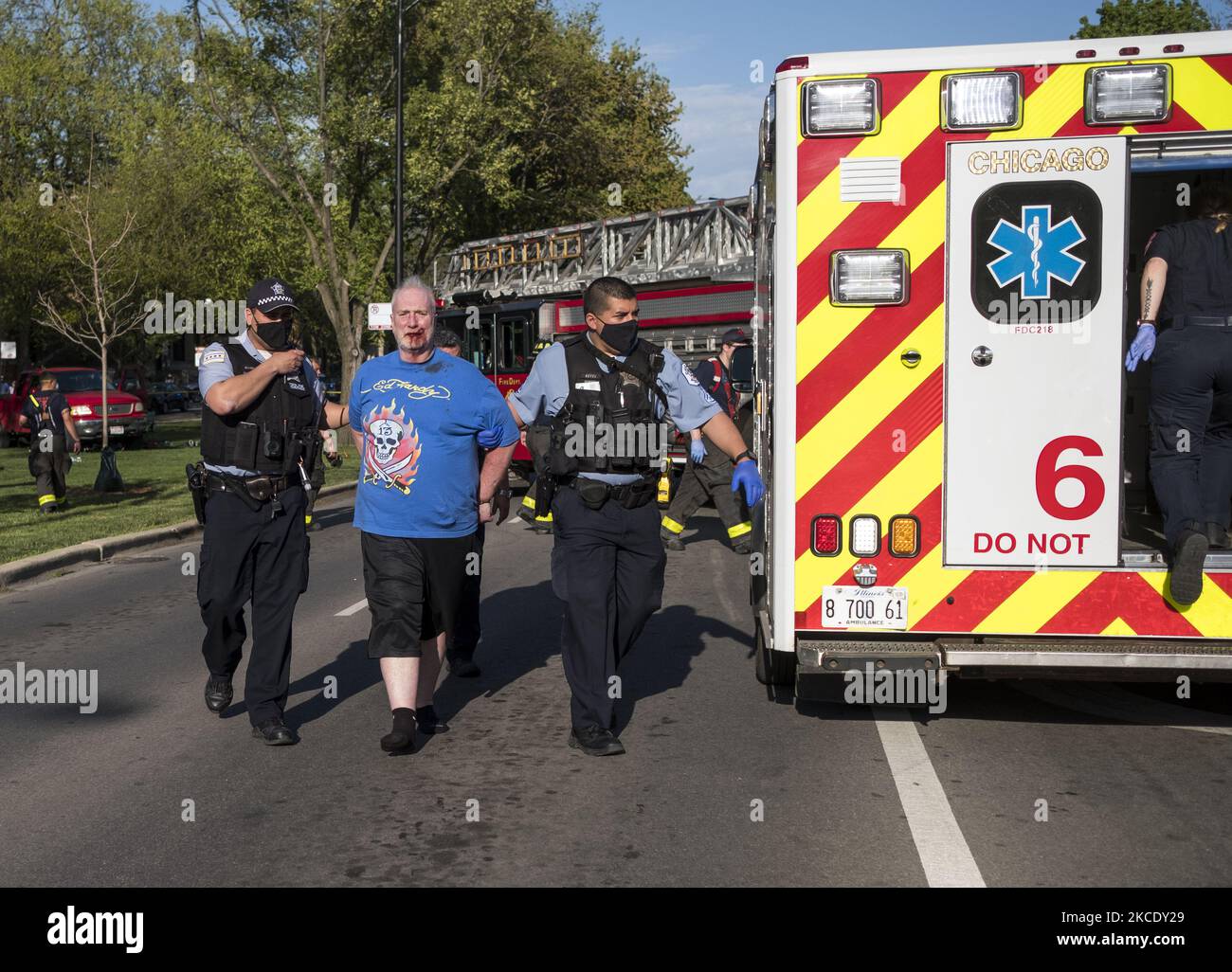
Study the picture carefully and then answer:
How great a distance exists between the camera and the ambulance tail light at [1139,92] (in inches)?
218

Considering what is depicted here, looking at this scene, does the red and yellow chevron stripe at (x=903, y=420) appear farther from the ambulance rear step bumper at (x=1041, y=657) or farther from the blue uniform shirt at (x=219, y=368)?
the blue uniform shirt at (x=219, y=368)

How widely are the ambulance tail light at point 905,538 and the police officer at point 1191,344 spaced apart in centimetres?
116

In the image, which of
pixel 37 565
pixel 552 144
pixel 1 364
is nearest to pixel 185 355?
pixel 1 364

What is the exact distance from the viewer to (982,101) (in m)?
5.61

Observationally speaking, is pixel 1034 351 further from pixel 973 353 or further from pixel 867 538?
pixel 867 538

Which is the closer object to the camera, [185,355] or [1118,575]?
[1118,575]

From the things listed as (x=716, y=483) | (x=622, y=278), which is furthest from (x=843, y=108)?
(x=622, y=278)

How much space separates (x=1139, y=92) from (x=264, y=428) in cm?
386

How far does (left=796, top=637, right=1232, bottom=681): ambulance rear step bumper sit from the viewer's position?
5605mm

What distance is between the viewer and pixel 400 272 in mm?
29000

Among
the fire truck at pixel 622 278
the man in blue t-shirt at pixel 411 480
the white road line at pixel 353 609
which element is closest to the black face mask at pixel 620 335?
the man in blue t-shirt at pixel 411 480

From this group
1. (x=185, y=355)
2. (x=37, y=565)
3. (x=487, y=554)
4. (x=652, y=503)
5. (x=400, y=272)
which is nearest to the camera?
(x=652, y=503)
